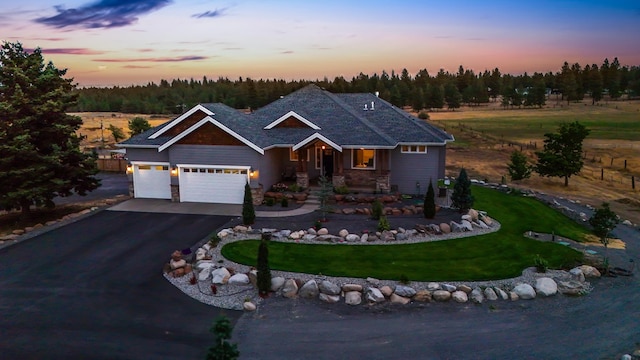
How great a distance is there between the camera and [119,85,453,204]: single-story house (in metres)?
23.1

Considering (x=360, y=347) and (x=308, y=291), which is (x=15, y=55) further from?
(x=360, y=347)

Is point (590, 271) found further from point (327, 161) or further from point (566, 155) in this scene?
point (566, 155)

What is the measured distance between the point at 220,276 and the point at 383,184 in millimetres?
12674

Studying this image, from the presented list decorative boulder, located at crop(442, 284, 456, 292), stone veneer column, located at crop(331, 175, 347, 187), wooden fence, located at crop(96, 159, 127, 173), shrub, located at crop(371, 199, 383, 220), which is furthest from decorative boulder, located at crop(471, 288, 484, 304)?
wooden fence, located at crop(96, 159, 127, 173)

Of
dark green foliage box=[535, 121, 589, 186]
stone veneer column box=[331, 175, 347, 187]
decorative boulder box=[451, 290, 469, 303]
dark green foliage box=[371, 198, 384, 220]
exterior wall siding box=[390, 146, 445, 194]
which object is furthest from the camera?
dark green foliage box=[535, 121, 589, 186]

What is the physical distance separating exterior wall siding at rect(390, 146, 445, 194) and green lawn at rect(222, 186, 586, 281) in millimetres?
6513

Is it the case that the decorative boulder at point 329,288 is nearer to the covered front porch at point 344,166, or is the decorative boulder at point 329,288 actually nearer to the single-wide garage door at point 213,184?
the single-wide garage door at point 213,184

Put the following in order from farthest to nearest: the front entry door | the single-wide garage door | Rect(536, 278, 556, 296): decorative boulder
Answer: the front entry door → the single-wide garage door → Rect(536, 278, 556, 296): decorative boulder

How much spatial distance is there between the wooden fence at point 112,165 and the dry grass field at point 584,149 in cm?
2608

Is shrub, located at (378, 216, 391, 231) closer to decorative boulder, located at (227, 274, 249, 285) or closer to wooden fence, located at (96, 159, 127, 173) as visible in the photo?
decorative boulder, located at (227, 274, 249, 285)

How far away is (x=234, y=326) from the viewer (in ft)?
37.8

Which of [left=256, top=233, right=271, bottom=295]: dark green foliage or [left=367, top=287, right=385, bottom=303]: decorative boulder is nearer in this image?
[left=367, top=287, right=385, bottom=303]: decorative boulder

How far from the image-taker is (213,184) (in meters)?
23.5

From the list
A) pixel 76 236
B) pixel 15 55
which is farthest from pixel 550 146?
pixel 15 55
